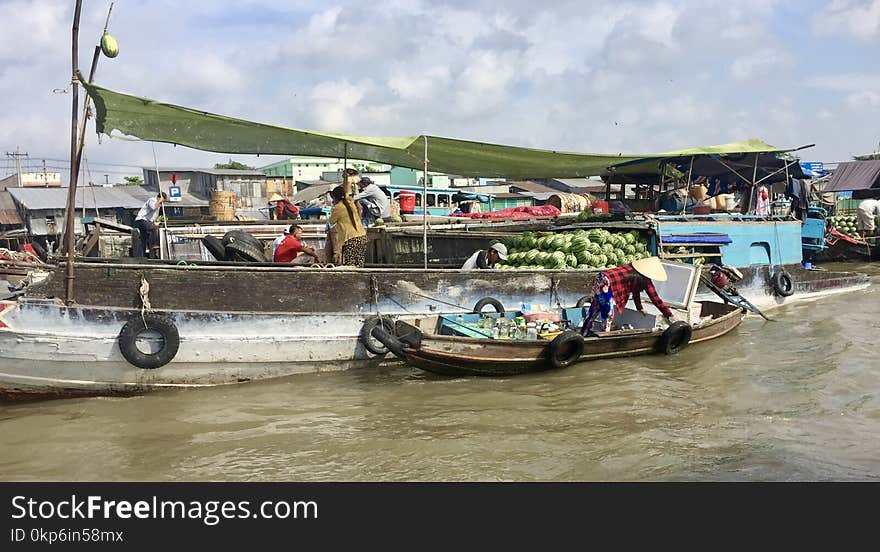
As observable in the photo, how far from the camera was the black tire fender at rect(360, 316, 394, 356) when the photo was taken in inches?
274

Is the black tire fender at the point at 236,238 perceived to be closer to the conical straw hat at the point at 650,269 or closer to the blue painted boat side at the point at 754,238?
the conical straw hat at the point at 650,269

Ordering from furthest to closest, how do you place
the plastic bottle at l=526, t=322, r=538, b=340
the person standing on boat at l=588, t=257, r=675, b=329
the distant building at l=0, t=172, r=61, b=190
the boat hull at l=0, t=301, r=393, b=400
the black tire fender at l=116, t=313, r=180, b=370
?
the distant building at l=0, t=172, r=61, b=190
the plastic bottle at l=526, t=322, r=538, b=340
the person standing on boat at l=588, t=257, r=675, b=329
the black tire fender at l=116, t=313, r=180, b=370
the boat hull at l=0, t=301, r=393, b=400

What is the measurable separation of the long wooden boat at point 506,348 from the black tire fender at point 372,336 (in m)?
0.17

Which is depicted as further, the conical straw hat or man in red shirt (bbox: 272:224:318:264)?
man in red shirt (bbox: 272:224:318:264)

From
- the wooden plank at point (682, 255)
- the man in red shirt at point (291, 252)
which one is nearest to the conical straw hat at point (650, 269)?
the wooden plank at point (682, 255)

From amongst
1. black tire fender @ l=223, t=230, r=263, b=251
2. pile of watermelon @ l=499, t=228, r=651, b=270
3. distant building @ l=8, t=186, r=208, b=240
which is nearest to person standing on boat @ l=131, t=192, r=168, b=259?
black tire fender @ l=223, t=230, r=263, b=251

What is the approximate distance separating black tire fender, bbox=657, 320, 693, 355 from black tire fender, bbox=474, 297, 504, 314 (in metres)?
1.86

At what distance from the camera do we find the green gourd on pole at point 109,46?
21.0ft

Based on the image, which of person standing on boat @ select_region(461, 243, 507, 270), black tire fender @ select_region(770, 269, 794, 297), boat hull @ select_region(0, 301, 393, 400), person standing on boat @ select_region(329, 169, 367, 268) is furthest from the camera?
black tire fender @ select_region(770, 269, 794, 297)

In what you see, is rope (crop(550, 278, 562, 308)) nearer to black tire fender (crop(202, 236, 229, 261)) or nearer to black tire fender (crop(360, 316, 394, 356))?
black tire fender (crop(360, 316, 394, 356))

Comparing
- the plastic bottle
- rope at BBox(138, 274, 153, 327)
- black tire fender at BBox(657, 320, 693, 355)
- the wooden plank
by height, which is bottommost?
black tire fender at BBox(657, 320, 693, 355)
